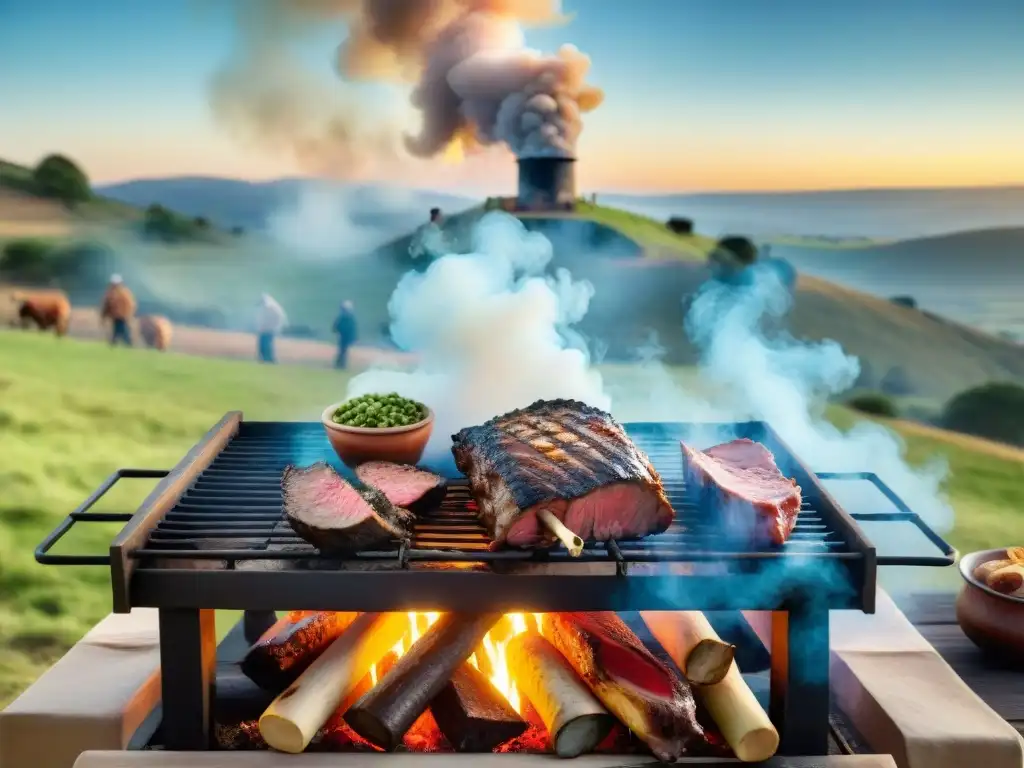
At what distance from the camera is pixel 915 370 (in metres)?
11.7

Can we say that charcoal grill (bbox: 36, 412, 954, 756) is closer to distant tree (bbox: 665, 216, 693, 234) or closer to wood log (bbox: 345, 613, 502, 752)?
wood log (bbox: 345, 613, 502, 752)

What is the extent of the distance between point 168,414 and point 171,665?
9987 millimetres

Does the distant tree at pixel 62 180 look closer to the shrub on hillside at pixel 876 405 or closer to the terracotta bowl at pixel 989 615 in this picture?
the shrub on hillside at pixel 876 405

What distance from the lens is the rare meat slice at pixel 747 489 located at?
11.0ft

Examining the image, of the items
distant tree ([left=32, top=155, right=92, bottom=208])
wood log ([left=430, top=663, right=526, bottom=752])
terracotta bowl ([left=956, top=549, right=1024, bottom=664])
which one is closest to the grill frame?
wood log ([left=430, top=663, right=526, bottom=752])

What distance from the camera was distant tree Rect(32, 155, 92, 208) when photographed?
12.8m

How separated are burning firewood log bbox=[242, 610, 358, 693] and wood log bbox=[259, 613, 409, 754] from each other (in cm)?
16

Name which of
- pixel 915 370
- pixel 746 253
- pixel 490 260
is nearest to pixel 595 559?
pixel 490 260

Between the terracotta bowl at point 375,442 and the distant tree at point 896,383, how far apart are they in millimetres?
8958

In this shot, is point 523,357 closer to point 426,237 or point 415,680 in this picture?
point 415,680

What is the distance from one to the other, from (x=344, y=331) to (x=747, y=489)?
1129 centimetres

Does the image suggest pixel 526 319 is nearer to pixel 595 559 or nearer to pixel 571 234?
pixel 595 559

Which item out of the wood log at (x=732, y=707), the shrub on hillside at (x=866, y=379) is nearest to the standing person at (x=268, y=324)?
the shrub on hillside at (x=866, y=379)

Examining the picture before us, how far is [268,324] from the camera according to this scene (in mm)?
14406
